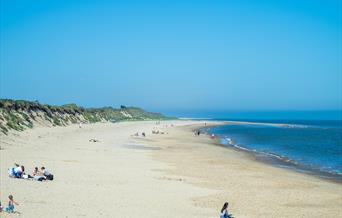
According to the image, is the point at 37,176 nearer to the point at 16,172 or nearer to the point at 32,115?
the point at 16,172

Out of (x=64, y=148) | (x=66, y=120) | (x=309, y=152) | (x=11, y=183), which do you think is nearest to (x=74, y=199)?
(x=11, y=183)

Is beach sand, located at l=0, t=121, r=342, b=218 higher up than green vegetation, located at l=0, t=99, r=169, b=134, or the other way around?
green vegetation, located at l=0, t=99, r=169, b=134

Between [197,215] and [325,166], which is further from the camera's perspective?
[325,166]

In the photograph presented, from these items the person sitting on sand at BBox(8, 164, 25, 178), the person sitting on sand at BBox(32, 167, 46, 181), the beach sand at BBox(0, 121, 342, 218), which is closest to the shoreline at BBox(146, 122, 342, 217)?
the beach sand at BBox(0, 121, 342, 218)

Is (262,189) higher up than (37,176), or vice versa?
(37,176)

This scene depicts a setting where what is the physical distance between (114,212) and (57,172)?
31.4 ft

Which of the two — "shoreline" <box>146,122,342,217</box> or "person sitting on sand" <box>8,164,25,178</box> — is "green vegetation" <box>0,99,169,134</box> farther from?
"shoreline" <box>146,122,342,217</box>

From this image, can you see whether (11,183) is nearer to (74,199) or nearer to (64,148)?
(74,199)

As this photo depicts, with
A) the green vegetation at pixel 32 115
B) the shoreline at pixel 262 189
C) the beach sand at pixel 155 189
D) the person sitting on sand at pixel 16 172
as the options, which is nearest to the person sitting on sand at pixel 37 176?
the beach sand at pixel 155 189

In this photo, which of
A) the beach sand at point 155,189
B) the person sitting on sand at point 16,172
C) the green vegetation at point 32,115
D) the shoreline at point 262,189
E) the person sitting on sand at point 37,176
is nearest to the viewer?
the beach sand at point 155,189

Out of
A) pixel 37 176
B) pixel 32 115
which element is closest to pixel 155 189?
pixel 37 176

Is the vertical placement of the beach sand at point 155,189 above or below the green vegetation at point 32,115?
below

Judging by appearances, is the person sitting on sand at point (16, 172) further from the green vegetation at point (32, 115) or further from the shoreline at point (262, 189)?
the green vegetation at point (32, 115)

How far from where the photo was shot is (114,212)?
17.2 m
